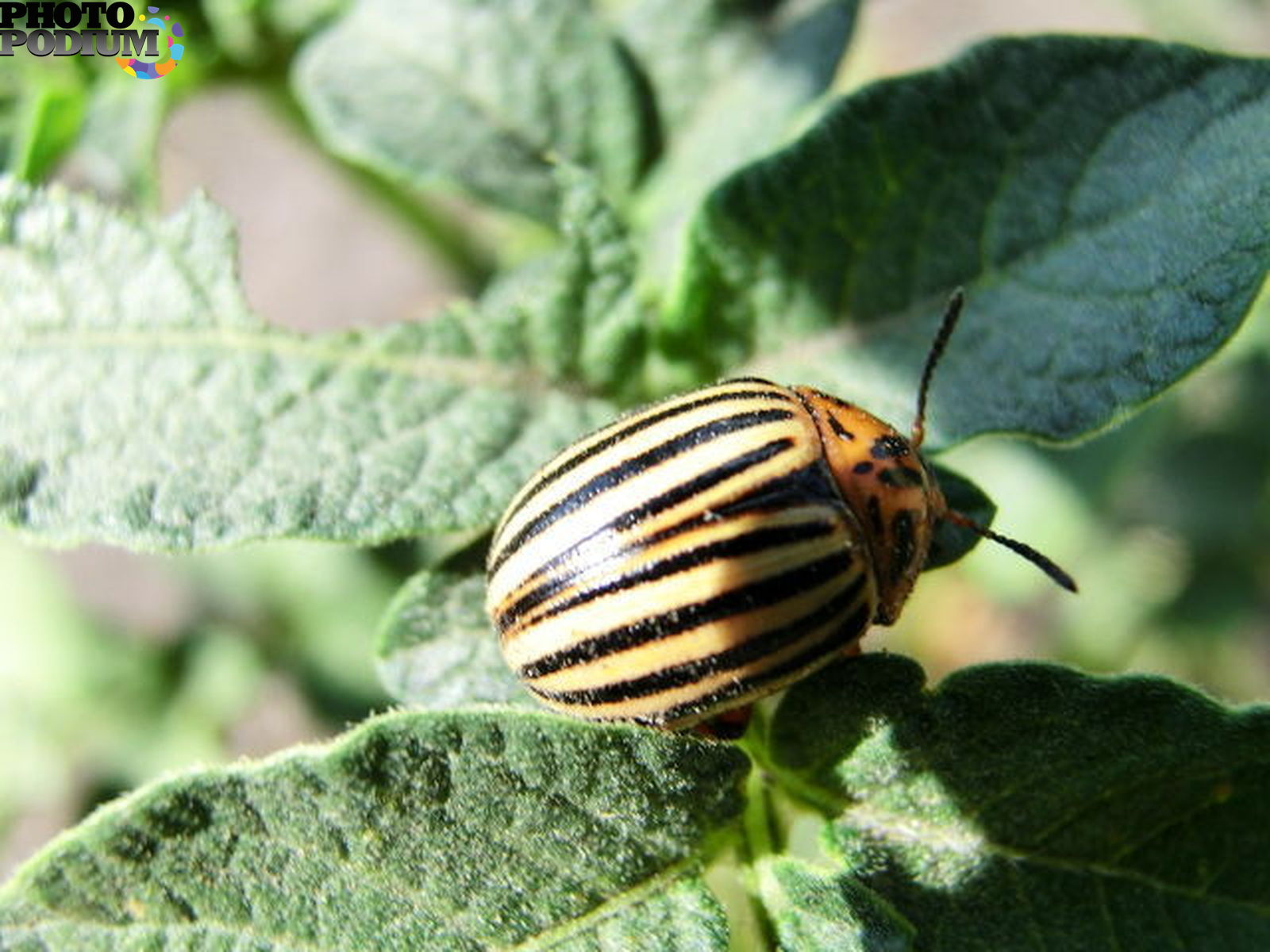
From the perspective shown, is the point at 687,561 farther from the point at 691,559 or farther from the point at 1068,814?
the point at 1068,814

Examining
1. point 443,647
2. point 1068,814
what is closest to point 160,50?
point 443,647

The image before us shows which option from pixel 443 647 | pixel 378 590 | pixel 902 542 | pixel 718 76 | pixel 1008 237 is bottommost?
pixel 378 590

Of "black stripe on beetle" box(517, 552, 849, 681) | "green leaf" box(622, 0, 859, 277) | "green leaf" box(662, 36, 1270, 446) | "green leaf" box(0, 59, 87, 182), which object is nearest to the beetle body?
"black stripe on beetle" box(517, 552, 849, 681)

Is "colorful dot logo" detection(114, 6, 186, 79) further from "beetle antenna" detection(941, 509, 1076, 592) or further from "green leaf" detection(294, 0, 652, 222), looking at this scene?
"beetle antenna" detection(941, 509, 1076, 592)

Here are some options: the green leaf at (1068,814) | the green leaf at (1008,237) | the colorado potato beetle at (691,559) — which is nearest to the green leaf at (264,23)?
the green leaf at (1008,237)

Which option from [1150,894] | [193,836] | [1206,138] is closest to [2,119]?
[193,836]

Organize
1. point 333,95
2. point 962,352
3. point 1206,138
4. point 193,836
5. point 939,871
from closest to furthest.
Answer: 1. point 193,836
2. point 939,871
3. point 1206,138
4. point 962,352
5. point 333,95

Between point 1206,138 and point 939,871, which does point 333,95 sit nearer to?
point 1206,138
